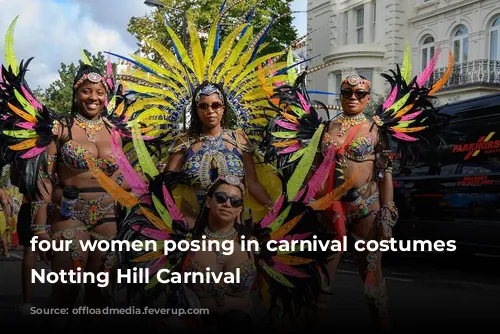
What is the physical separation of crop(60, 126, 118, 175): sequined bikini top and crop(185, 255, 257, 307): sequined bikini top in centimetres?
125

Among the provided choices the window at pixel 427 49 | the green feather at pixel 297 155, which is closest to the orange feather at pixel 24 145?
the green feather at pixel 297 155

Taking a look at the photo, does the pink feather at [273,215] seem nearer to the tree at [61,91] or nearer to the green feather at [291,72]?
the green feather at [291,72]

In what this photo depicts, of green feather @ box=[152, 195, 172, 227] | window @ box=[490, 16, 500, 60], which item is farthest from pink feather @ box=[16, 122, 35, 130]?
window @ box=[490, 16, 500, 60]

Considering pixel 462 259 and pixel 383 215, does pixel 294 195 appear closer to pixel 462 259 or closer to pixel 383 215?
pixel 383 215

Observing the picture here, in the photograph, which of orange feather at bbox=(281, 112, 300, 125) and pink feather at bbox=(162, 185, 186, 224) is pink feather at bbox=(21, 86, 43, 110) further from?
orange feather at bbox=(281, 112, 300, 125)

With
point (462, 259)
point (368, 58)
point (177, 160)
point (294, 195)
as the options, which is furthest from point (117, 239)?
point (368, 58)

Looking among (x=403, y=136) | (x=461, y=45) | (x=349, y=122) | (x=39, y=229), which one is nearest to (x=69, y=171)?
(x=39, y=229)

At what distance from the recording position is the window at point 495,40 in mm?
19516

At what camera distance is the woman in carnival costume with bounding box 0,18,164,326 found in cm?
430

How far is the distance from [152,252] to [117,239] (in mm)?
288

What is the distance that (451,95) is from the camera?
69.1 ft

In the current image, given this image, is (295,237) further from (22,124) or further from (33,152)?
(22,124)

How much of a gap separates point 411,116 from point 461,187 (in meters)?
4.11

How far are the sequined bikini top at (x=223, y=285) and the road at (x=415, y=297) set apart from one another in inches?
33.4
